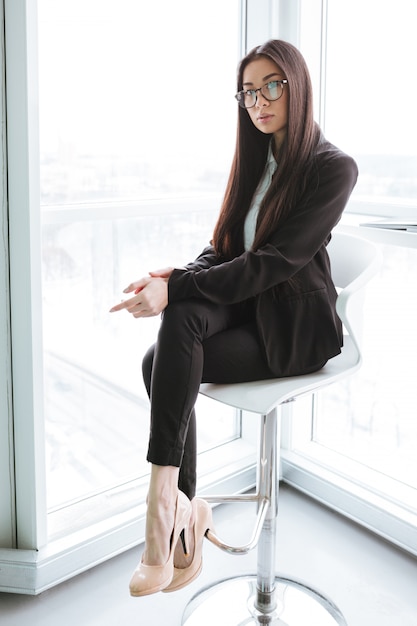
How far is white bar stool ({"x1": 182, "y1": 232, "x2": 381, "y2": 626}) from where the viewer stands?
1562mm

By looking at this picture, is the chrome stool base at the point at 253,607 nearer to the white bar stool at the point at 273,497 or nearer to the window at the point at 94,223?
the white bar stool at the point at 273,497

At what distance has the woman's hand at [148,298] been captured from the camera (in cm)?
153

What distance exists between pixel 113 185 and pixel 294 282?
2.29 ft

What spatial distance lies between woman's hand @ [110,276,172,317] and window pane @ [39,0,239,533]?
467mm

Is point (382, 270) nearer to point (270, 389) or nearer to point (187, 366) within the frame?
point (270, 389)

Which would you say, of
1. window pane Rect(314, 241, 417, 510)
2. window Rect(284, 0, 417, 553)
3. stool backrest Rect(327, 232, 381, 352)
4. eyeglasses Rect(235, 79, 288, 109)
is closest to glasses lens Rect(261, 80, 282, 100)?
eyeglasses Rect(235, 79, 288, 109)

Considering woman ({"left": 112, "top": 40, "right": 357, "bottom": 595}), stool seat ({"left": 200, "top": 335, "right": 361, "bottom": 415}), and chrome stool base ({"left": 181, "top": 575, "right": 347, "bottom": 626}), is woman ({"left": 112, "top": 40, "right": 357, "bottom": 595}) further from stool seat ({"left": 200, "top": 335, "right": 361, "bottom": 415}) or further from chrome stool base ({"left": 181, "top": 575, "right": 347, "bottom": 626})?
chrome stool base ({"left": 181, "top": 575, "right": 347, "bottom": 626})

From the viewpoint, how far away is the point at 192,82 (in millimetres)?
2221

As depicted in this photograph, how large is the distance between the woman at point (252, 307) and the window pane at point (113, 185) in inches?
17.5

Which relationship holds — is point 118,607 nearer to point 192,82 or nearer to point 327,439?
point 327,439

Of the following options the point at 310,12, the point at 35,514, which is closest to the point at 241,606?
the point at 35,514

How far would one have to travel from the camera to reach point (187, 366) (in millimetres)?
1463

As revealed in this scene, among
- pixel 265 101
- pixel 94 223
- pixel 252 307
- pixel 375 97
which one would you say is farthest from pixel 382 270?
pixel 94 223

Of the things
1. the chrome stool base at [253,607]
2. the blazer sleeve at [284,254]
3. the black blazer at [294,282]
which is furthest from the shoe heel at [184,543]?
the blazer sleeve at [284,254]
